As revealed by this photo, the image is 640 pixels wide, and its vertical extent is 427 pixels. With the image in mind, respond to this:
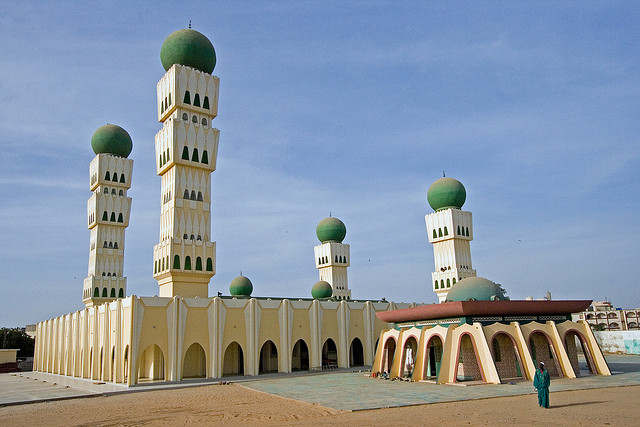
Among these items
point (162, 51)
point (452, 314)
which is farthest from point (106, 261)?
point (452, 314)

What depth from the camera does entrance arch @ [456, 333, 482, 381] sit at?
71.7ft

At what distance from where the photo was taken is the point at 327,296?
43.7 meters

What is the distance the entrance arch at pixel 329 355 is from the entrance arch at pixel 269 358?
3.15m

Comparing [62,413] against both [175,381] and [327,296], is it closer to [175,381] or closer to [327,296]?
[175,381]

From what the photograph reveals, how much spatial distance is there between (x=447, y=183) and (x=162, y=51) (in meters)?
24.6

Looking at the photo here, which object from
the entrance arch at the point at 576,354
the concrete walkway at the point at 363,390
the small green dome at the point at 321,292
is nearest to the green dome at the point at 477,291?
the entrance arch at the point at 576,354

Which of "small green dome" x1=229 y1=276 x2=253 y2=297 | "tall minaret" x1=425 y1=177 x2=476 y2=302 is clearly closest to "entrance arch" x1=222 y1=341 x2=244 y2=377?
"small green dome" x1=229 y1=276 x2=253 y2=297

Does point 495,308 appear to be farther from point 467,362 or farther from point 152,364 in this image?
point 152,364

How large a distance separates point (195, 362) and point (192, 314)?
3.33 m

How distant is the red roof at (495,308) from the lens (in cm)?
2203

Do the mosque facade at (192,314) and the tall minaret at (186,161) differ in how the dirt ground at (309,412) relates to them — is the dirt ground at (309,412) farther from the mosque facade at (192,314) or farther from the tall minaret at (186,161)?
the tall minaret at (186,161)

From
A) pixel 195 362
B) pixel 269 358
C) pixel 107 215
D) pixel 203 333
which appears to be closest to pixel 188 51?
pixel 107 215

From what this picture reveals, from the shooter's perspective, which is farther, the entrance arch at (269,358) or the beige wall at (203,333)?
the entrance arch at (269,358)

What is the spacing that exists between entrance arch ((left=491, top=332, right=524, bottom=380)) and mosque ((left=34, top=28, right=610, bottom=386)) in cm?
5
